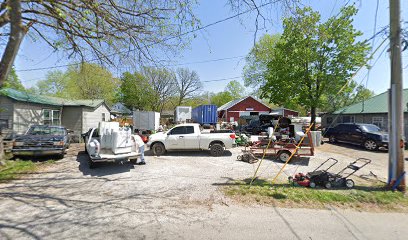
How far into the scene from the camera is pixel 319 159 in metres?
10.2

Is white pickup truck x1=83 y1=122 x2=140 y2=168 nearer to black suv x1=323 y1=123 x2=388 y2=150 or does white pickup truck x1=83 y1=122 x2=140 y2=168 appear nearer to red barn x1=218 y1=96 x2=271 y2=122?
black suv x1=323 y1=123 x2=388 y2=150

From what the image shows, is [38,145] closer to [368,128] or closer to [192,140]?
[192,140]

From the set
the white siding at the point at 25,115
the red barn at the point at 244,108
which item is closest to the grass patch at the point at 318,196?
the white siding at the point at 25,115

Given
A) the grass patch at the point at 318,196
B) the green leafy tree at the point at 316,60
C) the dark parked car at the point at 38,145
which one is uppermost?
the green leafy tree at the point at 316,60

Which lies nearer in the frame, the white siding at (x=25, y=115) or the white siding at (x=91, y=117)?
the white siding at (x=25, y=115)

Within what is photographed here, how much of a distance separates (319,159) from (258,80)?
2679cm

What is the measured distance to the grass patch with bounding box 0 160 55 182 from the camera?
667cm

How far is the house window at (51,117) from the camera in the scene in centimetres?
1436

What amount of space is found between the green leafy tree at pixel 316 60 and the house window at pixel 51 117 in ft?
62.1

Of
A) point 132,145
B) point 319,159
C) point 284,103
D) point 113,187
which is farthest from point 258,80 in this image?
point 113,187

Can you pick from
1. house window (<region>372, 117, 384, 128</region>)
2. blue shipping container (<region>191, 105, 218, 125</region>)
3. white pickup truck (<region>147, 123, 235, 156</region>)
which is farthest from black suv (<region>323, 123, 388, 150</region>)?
blue shipping container (<region>191, 105, 218, 125</region>)

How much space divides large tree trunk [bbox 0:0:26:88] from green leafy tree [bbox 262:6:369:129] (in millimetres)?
16784

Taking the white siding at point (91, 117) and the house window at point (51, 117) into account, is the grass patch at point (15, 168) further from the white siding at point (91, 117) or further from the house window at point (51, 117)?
the white siding at point (91, 117)

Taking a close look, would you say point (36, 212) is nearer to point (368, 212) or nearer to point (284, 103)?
point (368, 212)
